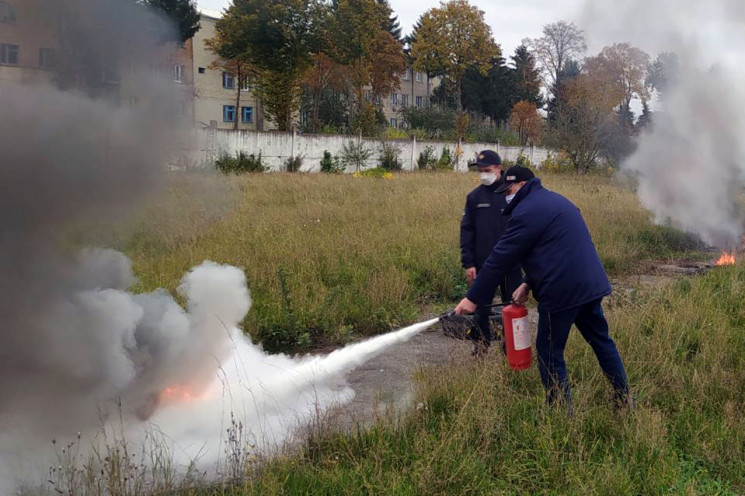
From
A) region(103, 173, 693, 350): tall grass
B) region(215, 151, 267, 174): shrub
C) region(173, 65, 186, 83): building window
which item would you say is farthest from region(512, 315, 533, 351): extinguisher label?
region(215, 151, 267, 174): shrub

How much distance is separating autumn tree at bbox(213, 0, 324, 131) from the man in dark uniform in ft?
11.1

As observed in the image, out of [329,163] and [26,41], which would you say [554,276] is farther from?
[329,163]

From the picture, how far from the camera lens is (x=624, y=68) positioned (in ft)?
55.7

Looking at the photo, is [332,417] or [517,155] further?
[517,155]

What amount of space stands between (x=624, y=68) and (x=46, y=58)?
16.2 m

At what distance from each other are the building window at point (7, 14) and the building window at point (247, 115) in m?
26.7

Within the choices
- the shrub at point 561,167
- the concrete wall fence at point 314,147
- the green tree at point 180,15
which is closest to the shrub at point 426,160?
the concrete wall fence at point 314,147

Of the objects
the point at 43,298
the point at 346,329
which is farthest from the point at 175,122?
the point at 346,329

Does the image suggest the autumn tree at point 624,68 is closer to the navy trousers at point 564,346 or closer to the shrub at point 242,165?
the shrub at point 242,165

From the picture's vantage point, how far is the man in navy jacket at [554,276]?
13.5 ft

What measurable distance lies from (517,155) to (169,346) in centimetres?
3637

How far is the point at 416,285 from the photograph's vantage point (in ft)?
27.5

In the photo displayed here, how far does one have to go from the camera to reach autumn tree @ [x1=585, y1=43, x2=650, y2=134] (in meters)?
14.1

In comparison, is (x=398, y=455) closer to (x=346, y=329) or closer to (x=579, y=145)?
(x=346, y=329)
